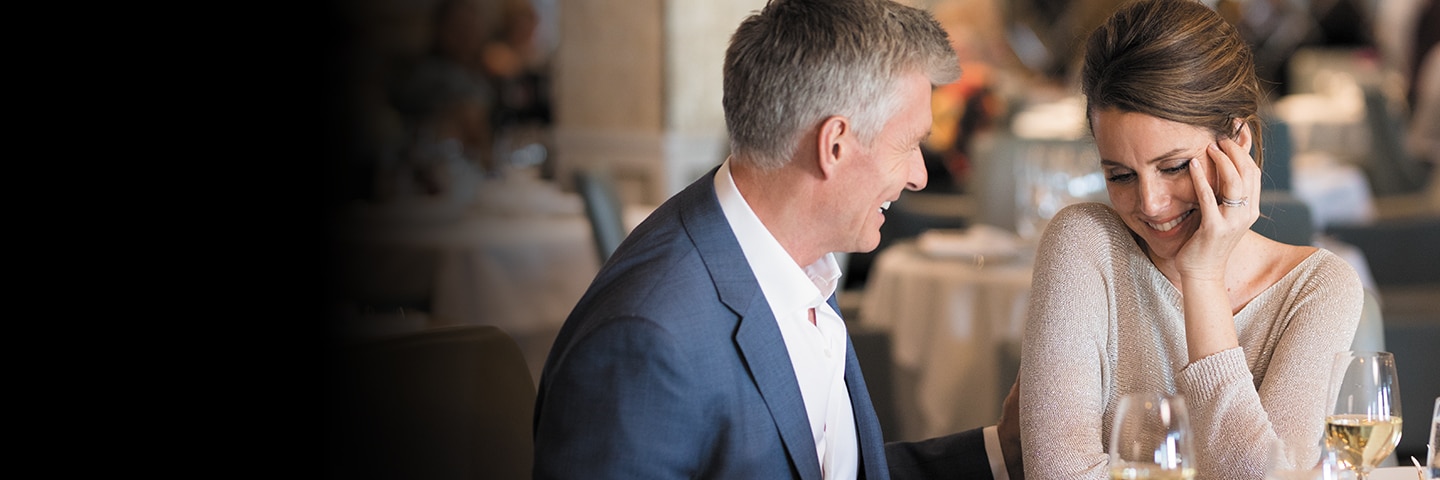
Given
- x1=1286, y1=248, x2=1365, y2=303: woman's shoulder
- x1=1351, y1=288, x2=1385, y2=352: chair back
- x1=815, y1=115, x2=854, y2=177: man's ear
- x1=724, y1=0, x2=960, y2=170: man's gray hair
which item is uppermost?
x1=724, y1=0, x2=960, y2=170: man's gray hair

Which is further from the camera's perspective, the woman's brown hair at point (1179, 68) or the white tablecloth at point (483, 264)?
the white tablecloth at point (483, 264)

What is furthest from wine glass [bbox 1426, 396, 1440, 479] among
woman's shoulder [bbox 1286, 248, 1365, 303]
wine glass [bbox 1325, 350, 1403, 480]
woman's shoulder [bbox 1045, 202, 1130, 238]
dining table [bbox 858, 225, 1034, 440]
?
dining table [bbox 858, 225, 1034, 440]

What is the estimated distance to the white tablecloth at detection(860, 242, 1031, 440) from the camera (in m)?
3.74

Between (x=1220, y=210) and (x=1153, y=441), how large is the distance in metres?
0.57

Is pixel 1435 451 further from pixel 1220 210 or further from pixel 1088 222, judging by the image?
pixel 1088 222

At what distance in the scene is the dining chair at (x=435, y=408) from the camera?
4.76ft

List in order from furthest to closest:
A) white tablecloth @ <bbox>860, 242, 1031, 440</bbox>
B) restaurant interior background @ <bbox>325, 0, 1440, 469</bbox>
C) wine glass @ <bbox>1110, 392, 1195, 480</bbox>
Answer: white tablecloth @ <bbox>860, 242, 1031, 440</bbox>, restaurant interior background @ <bbox>325, 0, 1440, 469</bbox>, wine glass @ <bbox>1110, 392, 1195, 480</bbox>

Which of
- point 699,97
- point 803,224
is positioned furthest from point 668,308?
point 699,97

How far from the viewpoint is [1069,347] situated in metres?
1.69

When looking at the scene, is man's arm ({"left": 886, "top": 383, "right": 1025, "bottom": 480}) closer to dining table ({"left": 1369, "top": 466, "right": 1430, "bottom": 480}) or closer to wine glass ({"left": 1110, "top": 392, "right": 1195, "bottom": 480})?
dining table ({"left": 1369, "top": 466, "right": 1430, "bottom": 480})

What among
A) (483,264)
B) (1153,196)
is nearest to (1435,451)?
(1153,196)

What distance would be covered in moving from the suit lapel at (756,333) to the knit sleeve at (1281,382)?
0.49 metres

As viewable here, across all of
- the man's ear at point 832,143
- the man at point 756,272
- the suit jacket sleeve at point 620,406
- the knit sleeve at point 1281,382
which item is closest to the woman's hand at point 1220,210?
the knit sleeve at point 1281,382

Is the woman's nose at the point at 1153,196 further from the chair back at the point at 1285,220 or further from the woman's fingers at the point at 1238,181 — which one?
the chair back at the point at 1285,220
